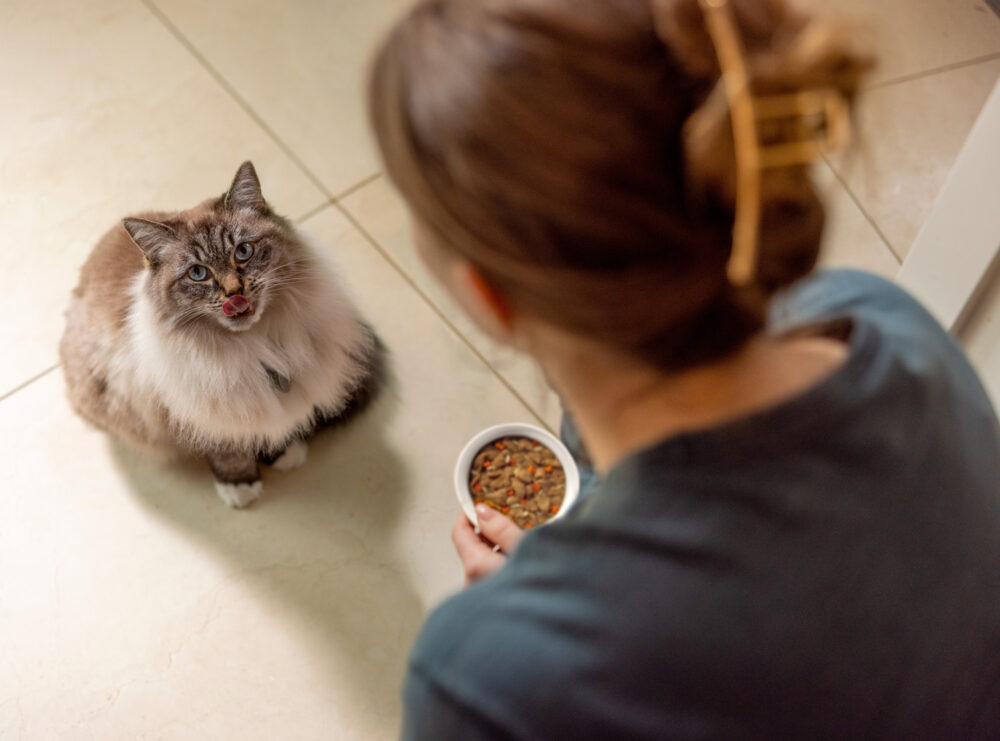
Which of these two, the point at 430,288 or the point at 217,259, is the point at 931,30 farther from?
the point at 217,259

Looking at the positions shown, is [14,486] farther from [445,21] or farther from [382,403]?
[445,21]

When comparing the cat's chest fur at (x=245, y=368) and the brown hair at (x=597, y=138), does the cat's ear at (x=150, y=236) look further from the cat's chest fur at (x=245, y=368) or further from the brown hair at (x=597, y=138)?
the brown hair at (x=597, y=138)

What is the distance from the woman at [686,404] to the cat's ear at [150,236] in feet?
2.46

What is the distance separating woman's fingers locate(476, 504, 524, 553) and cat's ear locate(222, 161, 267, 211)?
64 cm

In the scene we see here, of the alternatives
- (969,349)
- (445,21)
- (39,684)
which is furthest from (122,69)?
(969,349)

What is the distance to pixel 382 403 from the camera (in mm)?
1785

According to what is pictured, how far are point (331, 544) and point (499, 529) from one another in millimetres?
503

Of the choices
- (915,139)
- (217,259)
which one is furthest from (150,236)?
(915,139)

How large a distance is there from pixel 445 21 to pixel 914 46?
2.14 metres

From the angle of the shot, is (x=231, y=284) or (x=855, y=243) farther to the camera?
(x=855, y=243)

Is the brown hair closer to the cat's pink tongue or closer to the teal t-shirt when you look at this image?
the teal t-shirt

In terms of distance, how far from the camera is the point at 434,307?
1891 mm

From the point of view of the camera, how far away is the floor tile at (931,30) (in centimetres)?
221

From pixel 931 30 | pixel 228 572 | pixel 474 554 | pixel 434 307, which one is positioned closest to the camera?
pixel 474 554
